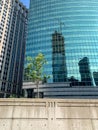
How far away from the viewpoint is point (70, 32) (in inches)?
3292

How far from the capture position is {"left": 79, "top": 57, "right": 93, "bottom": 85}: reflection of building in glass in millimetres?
71250

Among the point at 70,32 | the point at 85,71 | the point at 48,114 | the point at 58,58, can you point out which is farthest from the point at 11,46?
the point at 48,114

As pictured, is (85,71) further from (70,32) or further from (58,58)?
(70,32)

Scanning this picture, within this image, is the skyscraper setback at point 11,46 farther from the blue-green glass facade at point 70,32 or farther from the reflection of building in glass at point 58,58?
the reflection of building in glass at point 58,58

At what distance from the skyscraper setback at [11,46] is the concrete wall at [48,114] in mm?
95595

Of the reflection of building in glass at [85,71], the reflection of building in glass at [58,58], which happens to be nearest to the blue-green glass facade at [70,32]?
the reflection of building in glass at [85,71]

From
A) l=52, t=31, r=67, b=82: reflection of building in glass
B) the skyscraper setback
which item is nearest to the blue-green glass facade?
l=52, t=31, r=67, b=82: reflection of building in glass

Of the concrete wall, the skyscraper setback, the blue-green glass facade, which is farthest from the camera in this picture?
the skyscraper setback

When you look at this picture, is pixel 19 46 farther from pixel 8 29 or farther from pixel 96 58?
pixel 96 58

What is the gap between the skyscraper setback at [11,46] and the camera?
4321 inches

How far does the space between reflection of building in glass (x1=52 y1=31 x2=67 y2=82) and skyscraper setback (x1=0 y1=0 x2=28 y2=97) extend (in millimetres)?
47693

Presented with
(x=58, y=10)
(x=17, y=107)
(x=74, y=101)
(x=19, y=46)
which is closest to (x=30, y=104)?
(x=17, y=107)

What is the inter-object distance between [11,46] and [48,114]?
117074mm

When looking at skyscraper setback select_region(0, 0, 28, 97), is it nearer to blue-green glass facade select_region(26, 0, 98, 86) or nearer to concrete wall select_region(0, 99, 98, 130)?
blue-green glass facade select_region(26, 0, 98, 86)
